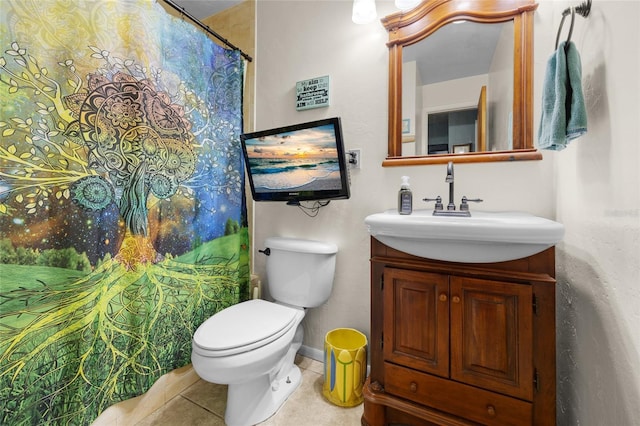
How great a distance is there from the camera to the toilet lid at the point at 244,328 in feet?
3.37

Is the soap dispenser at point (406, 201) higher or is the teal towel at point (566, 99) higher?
the teal towel at point (566, 99)

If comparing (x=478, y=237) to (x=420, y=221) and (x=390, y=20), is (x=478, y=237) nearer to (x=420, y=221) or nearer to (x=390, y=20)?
(x=420, y=221)

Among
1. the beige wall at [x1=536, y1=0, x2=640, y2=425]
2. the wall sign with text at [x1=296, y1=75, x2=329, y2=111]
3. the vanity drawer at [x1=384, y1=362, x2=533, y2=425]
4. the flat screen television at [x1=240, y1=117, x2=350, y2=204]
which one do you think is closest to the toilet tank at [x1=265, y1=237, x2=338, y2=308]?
the flat screen television at [x1=240, y1=117, x2=350, y2=204]

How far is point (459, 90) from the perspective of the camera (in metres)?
1.32

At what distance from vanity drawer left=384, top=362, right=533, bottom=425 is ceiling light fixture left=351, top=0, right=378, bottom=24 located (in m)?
1.65

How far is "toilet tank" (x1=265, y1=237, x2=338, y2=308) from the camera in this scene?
1452 mm

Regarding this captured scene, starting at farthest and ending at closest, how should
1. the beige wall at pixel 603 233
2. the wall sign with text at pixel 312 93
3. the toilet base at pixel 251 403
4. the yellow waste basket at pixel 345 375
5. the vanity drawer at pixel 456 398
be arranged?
the wall sign with text at pixel 312 93 < the yellow waste basket at pixel 345 375 < the toilet base at pixel 251 403 < the vanity drawer at pixel 456 398 < the beige wall at pixel 603 233

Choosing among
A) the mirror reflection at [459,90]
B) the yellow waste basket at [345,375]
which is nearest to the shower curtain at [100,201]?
the yellow waste basket at [345,375]

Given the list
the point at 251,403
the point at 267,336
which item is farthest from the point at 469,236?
the point at 251,403

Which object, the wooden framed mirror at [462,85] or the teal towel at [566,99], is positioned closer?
the teal towel at [566,99]

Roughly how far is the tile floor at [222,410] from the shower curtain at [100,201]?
7.3 inches

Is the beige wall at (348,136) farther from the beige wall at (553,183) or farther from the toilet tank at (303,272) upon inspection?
the toilet tank at (303,272)

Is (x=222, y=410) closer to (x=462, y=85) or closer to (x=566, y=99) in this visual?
(x=566, y=99)

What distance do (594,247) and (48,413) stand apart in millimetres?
1871
